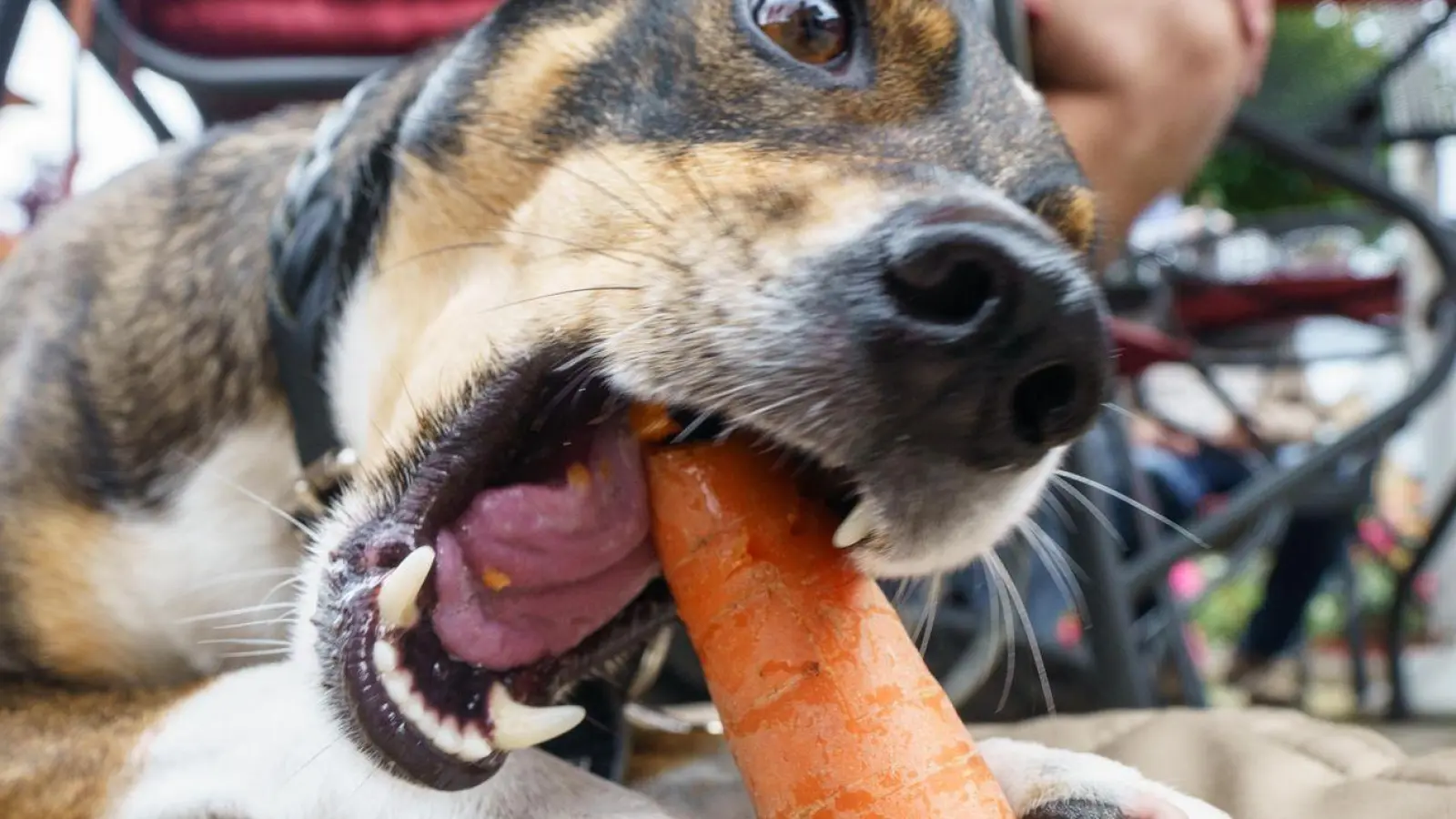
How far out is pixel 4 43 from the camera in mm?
1234

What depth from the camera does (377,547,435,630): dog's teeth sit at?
0.74 meters

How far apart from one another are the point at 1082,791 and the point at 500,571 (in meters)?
0.46

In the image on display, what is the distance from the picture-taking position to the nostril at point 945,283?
68 cm

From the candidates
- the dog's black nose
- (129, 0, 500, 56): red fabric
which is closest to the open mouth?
the dog's black nose

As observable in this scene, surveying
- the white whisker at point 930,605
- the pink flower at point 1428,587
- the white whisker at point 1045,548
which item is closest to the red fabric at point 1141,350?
the white whisker at point 1045,548

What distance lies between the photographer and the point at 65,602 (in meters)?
1.08

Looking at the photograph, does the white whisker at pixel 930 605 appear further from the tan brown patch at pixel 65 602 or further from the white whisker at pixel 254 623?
the tan brown patch at pixel 65 602

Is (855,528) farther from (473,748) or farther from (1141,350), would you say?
(1141,350)

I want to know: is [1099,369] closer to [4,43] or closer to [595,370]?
[595,370]

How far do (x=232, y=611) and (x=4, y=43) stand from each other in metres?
0.72

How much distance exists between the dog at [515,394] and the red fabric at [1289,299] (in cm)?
269

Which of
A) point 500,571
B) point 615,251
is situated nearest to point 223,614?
point 500,571

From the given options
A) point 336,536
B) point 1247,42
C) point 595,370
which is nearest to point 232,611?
point 336,536

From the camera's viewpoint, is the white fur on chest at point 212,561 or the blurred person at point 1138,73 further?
the blurred person at point 1138,73
